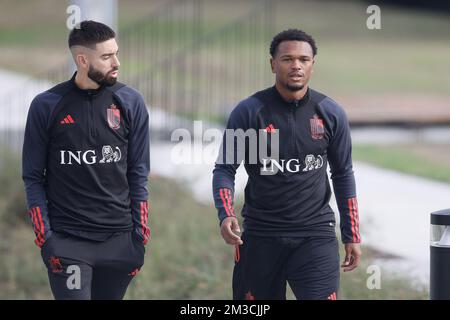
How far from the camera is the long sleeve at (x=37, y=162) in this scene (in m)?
6.03

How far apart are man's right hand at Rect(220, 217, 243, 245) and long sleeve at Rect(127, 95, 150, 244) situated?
45 centimetres

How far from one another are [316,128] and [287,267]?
0.73 metres

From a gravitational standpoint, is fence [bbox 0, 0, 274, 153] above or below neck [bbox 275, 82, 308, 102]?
above

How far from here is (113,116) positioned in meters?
6.11

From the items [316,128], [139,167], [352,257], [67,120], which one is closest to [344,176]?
[316,128]

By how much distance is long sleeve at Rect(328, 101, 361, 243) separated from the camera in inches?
242

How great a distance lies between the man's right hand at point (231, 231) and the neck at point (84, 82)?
967mm

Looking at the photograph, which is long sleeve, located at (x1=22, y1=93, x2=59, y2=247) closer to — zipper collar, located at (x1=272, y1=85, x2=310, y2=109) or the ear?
the ear

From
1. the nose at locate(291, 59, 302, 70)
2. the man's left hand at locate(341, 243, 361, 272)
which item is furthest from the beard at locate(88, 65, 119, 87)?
the man's left hand at locate(341, 243, 361, 272)

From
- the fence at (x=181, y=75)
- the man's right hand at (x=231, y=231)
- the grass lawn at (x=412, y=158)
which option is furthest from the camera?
the fence at (x=181, y=75)

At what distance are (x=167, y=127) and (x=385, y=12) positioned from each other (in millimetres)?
14298

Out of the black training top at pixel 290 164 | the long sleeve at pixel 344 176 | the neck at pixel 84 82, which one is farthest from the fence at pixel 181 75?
the long sleeve at pixel 344 176

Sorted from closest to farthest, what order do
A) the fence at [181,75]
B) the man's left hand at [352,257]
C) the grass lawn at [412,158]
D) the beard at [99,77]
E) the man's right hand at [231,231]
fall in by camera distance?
the man's right hand at [231,231] → the beard at [99,77] → the man's left hand at [352,257] → the grass lawn at [412,158] → the fence at [181,75]

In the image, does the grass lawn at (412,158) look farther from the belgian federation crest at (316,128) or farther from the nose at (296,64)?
the nose at (296,64)
